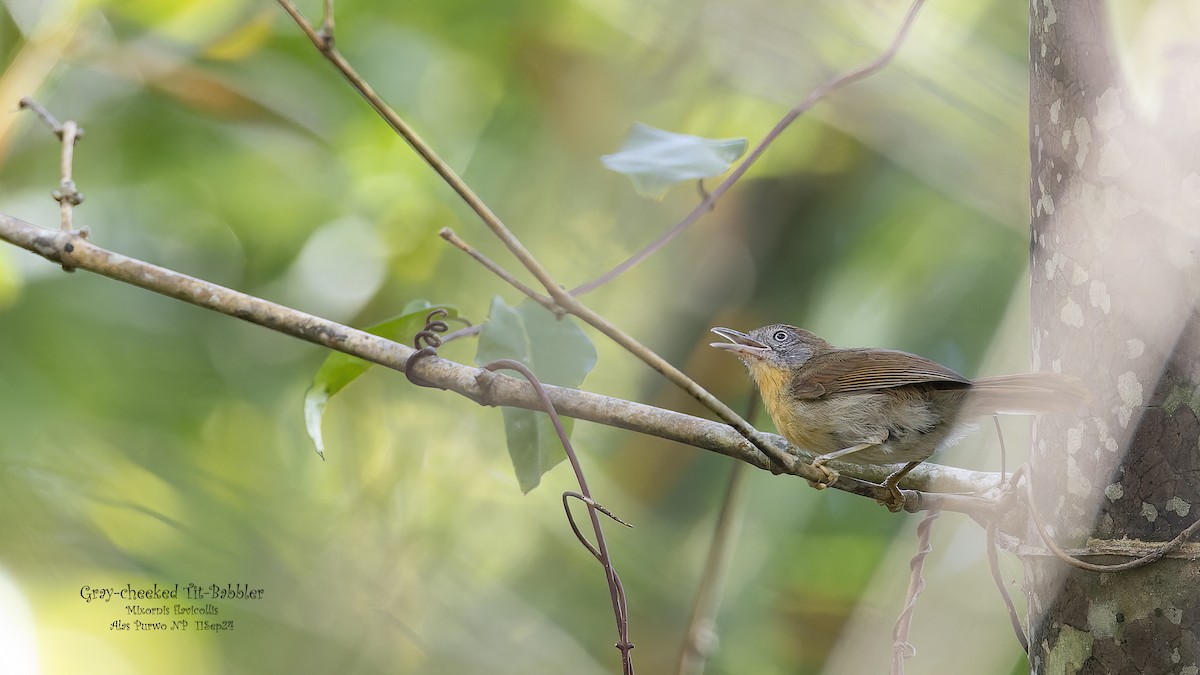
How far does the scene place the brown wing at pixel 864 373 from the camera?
207 centimetres

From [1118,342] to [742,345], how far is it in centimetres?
127

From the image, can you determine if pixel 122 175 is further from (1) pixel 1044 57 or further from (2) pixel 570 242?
(1) pixel 1044 57

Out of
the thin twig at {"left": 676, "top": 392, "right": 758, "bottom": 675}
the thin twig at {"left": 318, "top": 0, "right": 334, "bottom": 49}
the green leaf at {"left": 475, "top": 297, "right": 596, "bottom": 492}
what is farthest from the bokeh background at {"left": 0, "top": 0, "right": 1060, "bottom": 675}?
the thin twig at {"left": 318, "top": 0, "right": 334, "bottom": 49}

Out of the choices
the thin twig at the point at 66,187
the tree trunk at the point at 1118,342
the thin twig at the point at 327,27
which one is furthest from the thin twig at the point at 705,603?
the thin twig at the point at 66,187

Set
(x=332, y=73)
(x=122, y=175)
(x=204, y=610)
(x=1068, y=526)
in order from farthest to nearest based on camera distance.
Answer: (x=332, y=73)
(x=122, y=175)
(x=204, y=610)
(x=1068, y=526)

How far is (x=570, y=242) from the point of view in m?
3.68

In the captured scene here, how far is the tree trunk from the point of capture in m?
1.37

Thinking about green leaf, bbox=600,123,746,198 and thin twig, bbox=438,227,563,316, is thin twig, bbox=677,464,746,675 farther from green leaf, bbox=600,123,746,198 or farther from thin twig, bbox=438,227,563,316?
thin twig, bbox=438,227,563,316

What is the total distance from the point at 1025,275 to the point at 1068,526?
5.71 ft

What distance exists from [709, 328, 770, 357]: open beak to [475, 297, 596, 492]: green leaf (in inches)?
27.1

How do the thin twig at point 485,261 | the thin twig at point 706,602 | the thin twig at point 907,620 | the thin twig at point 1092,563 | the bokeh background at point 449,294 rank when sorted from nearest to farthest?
the thin twig at point 1092,563 < the thin twig at point 485,261 < the thin twig at point 907,620 < the thin twig at point 706,602 < the bokeh background at point 449,294

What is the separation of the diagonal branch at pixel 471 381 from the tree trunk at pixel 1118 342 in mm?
180

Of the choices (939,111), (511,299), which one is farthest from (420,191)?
(939,111)

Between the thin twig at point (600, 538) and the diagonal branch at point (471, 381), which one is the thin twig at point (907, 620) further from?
the thin twig at point (600, 538)
